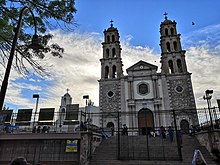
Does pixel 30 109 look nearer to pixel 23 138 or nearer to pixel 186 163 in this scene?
pixel 23 138

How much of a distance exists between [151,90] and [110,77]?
6.71 metres

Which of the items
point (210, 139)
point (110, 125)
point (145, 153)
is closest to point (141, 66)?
point (110, 125)

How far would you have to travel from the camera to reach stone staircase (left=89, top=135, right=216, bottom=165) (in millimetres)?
10617

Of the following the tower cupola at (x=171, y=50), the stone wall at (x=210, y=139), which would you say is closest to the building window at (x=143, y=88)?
the tower cupola at (x=171, y=50)

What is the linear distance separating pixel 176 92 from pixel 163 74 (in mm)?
3162

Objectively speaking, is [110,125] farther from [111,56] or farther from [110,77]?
[111,56]

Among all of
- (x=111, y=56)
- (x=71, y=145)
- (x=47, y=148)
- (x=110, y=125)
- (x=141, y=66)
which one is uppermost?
(x=111, y=56)

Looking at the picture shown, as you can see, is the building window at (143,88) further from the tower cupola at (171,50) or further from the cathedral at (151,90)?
the tower cupola at (171,50)

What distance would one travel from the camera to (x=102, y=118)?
23.2m

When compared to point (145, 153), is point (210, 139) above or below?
above

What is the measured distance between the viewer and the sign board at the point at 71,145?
11.3 m

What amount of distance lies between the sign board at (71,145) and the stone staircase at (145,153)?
140 centimetres

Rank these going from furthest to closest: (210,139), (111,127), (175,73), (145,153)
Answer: (175,73), (111,127), (145,153), (210,139)

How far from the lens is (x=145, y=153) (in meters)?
11.9
